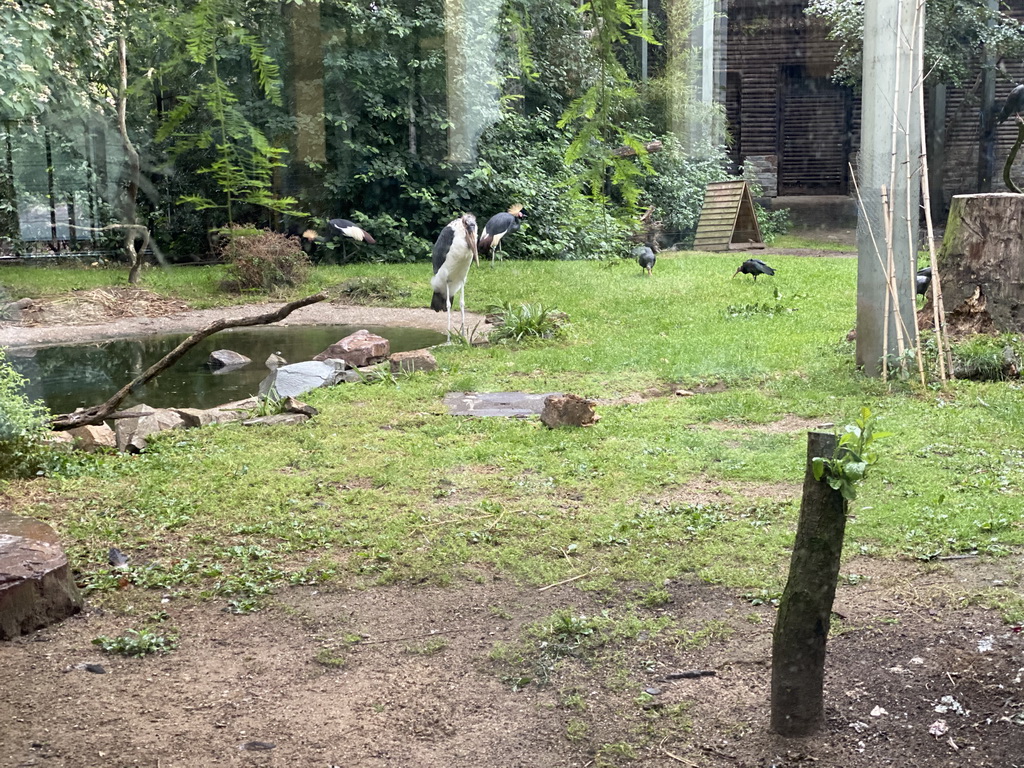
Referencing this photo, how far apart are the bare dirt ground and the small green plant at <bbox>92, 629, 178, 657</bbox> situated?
0.03m

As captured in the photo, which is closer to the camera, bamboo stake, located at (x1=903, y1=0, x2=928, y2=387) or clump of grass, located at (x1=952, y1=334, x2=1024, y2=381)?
bamboo stake, located at (x1=903, y1=0, x2=928, y2=387)

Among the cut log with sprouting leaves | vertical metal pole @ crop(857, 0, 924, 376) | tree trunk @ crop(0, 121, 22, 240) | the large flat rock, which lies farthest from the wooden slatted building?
the large flat rock

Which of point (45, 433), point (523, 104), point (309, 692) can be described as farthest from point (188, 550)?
point (523, 104)

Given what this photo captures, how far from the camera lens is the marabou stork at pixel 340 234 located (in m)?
5.07

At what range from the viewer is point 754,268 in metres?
8.34

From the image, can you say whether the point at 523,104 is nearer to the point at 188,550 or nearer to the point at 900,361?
the point at 188,550

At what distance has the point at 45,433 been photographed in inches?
157

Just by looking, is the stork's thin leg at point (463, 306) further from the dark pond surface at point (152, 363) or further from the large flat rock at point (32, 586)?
the large flat rock at point (32, 586)

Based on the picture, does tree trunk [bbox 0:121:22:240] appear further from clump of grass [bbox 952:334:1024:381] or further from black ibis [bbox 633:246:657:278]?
clump of grass [bbox 952:334:1024:381]

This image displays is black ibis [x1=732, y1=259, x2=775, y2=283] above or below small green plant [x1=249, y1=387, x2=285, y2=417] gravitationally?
above

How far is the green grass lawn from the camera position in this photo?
2.81 m

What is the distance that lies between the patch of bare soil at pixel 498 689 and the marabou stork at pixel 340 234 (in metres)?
2.83

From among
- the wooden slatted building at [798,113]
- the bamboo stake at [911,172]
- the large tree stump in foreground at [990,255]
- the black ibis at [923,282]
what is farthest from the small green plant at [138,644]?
the black ibis at [923,282]

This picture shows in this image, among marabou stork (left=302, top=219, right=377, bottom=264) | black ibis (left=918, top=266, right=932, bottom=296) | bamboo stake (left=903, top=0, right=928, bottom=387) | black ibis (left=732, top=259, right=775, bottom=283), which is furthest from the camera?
black ibis (left=732, top=259, right=775, bottom=283)
